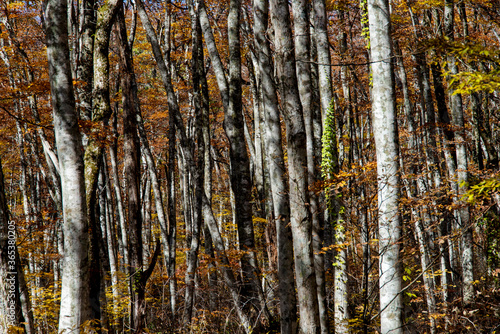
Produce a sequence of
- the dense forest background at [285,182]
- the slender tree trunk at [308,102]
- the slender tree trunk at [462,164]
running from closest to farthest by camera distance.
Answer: the dense forest background at [285,182] → the slender tree trunk at [308,102] → the slender tree trunk at [462,164]

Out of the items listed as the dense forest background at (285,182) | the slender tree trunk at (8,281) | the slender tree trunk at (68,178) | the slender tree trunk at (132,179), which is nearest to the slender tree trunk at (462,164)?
the dense forest background at (285,182)

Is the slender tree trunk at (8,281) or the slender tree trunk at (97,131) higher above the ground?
the slender tree trunk at (97,131)

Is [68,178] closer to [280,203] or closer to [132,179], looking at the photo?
[132,179]

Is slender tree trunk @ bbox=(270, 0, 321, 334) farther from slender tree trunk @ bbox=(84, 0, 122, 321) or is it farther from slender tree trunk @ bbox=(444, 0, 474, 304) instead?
slender tree trunk @ bbox=(444, 0, 474, 304)

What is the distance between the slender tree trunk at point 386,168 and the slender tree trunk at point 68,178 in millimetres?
3886

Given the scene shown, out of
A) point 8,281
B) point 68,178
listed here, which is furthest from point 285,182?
point 8,281

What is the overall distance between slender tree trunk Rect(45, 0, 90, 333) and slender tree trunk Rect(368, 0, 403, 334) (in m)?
3.89

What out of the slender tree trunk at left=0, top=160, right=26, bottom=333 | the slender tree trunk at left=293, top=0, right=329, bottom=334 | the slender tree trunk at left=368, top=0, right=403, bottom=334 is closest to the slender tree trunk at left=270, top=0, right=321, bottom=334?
the slender tree trunk at left=293, top=0, right=329, bottom=334

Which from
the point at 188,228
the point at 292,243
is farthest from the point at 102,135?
the point at 188,228

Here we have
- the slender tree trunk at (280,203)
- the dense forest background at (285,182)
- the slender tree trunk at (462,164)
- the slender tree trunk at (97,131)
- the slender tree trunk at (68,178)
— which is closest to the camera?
the slender tree trunk at (68,178)

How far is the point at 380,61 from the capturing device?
5.22 meters

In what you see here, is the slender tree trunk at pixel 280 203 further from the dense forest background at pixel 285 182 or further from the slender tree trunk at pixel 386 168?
the slender tree trunk at pixel 386 168

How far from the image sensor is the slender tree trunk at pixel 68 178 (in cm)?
448

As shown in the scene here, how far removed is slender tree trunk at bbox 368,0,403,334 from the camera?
5172mm
